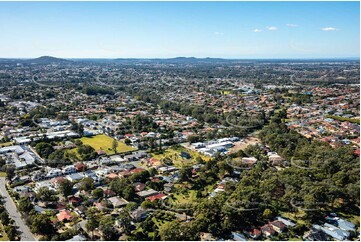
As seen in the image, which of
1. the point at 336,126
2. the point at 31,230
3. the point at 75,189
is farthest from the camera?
the point at 336,126

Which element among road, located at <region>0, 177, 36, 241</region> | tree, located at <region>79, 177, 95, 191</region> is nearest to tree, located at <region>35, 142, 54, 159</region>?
road, located at <region>0, 177, 36, 241</region>

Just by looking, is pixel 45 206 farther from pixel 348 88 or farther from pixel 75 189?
pixel 348 88

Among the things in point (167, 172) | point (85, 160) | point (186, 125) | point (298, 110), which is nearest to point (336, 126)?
point (298, 110)

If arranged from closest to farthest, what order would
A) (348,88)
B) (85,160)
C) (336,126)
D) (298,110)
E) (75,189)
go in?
(75,189), (85,160), (336,126), (298,110), (348,88)

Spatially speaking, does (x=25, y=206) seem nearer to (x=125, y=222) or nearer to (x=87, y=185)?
(x=87, y=185)

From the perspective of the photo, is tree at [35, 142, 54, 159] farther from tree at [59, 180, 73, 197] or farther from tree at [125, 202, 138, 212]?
tree at [125, 202, 138, 212]

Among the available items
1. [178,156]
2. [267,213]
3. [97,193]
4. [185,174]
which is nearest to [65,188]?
[97,193]
